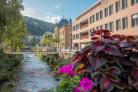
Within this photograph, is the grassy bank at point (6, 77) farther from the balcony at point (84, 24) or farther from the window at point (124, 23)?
the balcony at point (84, 24)

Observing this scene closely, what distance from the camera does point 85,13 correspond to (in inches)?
3460

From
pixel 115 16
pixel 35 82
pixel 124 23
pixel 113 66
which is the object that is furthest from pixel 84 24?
pixel 113 66

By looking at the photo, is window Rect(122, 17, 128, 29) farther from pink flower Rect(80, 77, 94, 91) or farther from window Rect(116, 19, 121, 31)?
pink flower Rect(80, 77, 94, 91)

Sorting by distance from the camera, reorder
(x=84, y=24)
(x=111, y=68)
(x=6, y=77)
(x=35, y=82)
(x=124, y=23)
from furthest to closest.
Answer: (x=84, y=24) < (x=124, y=23) < (x=35, y=82) < (x=6, y=77) < (x=111, y=68)

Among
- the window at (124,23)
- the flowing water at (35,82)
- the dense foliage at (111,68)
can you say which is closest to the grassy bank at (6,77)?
the flowing water at (35,82)

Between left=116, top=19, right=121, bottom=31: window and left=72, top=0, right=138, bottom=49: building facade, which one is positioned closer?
left=72, top=0, right=138, bottom=49: building facade

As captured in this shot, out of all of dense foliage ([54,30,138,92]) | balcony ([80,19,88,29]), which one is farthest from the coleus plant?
balcony ([80,19,88,29])

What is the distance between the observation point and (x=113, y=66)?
14.8 feet

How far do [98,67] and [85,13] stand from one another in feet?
275

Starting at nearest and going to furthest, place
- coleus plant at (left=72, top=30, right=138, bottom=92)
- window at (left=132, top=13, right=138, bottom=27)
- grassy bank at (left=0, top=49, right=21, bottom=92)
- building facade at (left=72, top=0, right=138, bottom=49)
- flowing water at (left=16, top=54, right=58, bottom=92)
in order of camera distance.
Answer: coleus plant at (left=72, top=30, right=138, bottom=92) → grassy bank at (left=0, top=49, right=21, bottom=92) → flowing water at (left=16, top=54, right=58, bottom=92) → window at (left=132, top=13, right=138, bottom=27) → building facade at (left=72, top=0, right=138, bottom=49)

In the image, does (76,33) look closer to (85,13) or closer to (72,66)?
(85,13)

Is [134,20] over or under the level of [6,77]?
over

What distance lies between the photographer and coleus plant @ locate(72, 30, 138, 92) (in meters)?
4.47

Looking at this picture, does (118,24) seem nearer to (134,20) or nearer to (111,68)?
(134,20)
